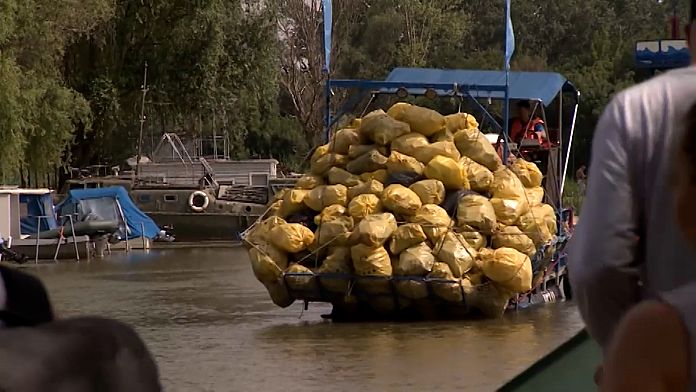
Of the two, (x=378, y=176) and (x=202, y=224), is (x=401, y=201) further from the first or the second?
(x=202, y=224)

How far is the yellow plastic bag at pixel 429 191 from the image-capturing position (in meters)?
15.1

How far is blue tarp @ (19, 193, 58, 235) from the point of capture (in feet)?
105

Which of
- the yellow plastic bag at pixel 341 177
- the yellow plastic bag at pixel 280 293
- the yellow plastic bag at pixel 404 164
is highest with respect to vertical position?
the yellow plastic bag at pixel 404 164

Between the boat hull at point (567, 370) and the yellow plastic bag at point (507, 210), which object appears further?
the yellow plastic bag at point (507, 210)

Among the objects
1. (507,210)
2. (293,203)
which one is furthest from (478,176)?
(293,203)

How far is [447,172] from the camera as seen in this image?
1525 cm

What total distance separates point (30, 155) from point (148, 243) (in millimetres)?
3557

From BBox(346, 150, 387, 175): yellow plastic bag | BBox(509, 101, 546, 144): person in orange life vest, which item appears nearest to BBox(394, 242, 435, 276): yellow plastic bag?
BBox(346, 150, 387, 175): yellow plastic bag

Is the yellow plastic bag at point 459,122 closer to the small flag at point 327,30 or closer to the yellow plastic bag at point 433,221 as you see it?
the yellow plastic bag at point 433,221

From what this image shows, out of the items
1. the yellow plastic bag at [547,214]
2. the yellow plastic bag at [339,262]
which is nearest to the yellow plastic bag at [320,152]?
the yellow plastic bag at [339,262]

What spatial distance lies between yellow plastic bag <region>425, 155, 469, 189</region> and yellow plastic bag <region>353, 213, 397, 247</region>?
2.32 feet

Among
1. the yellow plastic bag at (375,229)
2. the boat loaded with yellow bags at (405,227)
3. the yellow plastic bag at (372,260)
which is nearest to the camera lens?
the yellow plastic bag at (375,229)

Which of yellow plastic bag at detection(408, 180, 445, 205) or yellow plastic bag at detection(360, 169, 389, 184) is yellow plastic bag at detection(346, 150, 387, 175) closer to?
yellow plastic bag at detection(360, 169, 389, 184)

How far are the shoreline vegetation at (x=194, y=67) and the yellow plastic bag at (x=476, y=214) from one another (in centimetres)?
1461
